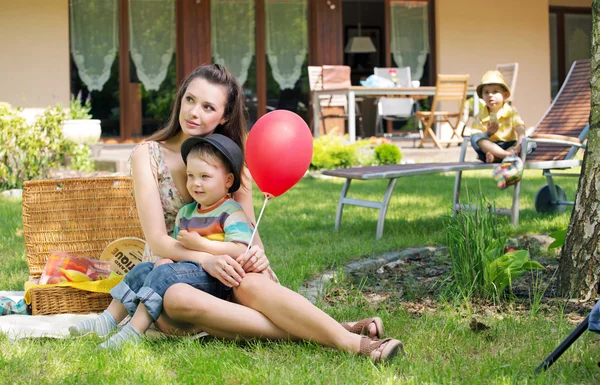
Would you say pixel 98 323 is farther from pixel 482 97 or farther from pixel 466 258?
pixel 482 97

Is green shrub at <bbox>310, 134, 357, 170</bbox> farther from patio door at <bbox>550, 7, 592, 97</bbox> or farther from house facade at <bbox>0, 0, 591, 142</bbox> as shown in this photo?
patio door at <bbox>550, 7, 592, 97</bbox>

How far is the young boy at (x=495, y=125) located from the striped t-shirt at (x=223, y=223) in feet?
9.25

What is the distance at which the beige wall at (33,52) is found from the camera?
36.4 ft

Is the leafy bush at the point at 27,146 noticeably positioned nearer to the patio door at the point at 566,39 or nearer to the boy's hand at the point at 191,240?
the boy's hand at the point at 191,240

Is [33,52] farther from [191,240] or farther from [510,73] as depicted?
[191,240]

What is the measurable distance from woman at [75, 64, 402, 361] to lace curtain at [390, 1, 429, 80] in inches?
415

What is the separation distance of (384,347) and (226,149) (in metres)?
0.89

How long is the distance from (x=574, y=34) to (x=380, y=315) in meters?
13.6

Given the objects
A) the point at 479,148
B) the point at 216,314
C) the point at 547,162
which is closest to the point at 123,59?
the point at 479,148

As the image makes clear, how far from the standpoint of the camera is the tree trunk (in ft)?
9.80

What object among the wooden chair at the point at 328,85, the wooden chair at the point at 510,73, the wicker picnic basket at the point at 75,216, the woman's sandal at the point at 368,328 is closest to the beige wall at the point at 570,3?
the wooden chair at the point at 510,73

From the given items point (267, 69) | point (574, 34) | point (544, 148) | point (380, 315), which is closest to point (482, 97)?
point (544, 148)

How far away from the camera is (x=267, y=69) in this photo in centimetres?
1259

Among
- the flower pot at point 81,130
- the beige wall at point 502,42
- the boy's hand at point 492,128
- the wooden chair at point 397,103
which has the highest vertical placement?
the beige wall at point 502,42
